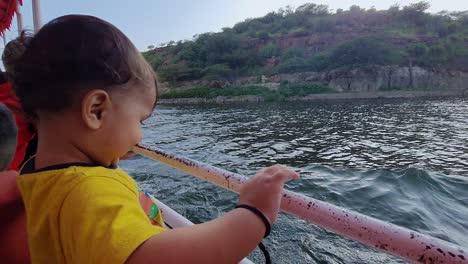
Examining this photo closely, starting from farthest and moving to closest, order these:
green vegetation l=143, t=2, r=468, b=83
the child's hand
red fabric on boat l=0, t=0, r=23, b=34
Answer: green vegetation l=143, t=2, r=468, b=83 → red fabric on boat l=0, t=0, r=23, b=34 → the child's hand

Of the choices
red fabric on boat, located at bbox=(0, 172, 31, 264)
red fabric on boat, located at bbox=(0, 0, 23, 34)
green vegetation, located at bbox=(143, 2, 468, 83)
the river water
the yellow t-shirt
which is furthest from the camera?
green vegetation, located at bbox=(143, 2, 468, 83)

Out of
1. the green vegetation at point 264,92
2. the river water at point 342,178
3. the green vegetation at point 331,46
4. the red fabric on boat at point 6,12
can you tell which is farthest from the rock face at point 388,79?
the red fabric on boat at point 6,12

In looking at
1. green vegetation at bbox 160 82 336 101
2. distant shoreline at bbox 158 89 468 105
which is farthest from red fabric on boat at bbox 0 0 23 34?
green vegetation at bbox 160 82 336 101

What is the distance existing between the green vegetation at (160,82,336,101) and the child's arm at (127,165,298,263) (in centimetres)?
2772

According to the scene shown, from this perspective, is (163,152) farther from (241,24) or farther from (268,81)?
(241,24)

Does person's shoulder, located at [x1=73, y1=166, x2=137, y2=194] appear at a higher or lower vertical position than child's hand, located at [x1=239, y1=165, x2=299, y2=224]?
higher

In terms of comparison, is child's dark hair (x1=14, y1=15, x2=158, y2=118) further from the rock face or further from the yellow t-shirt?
the rock face

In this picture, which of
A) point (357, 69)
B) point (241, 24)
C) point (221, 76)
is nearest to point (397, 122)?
point (357, 69)

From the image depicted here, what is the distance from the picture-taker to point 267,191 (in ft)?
2.03

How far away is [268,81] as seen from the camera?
37031mm

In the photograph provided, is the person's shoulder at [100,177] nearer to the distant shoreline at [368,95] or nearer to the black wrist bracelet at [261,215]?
the black wrist bracelet at [261,215]

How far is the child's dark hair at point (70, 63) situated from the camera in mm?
605

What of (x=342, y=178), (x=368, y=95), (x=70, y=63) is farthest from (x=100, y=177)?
(x=368, y=95)

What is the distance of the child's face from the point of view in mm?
641
